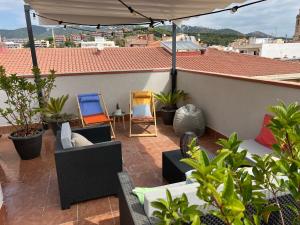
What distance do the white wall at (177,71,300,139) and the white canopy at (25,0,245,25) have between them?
1419 mm

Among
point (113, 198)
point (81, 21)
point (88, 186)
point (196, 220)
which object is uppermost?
point (81, 21)

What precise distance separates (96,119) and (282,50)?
3255 centimetres

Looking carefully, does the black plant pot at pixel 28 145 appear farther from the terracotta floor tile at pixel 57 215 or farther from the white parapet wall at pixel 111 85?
the white parapet wall at pixel 111 85

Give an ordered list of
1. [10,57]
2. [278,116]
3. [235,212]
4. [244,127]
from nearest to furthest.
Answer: [235,212] → [278,116] → [244,127] → [10,57]

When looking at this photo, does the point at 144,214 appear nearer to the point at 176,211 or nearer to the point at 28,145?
the point at 176,211

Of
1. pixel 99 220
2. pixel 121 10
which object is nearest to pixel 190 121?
pixel 121 10

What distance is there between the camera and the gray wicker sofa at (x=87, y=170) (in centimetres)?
287

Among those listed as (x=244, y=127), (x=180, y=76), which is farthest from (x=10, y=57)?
(x=244, y=127)

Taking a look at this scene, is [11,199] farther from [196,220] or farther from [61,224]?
[196,220]

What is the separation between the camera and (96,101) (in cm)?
605

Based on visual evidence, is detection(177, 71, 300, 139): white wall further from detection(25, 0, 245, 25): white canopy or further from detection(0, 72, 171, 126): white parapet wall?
detection(25, 0, 245, 25): white canopy

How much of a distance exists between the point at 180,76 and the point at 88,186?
4468 mm

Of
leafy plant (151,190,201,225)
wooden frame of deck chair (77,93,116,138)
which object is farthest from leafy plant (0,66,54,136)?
leafy plant (151,190,201,225)

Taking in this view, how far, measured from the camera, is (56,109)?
5.83 meters
